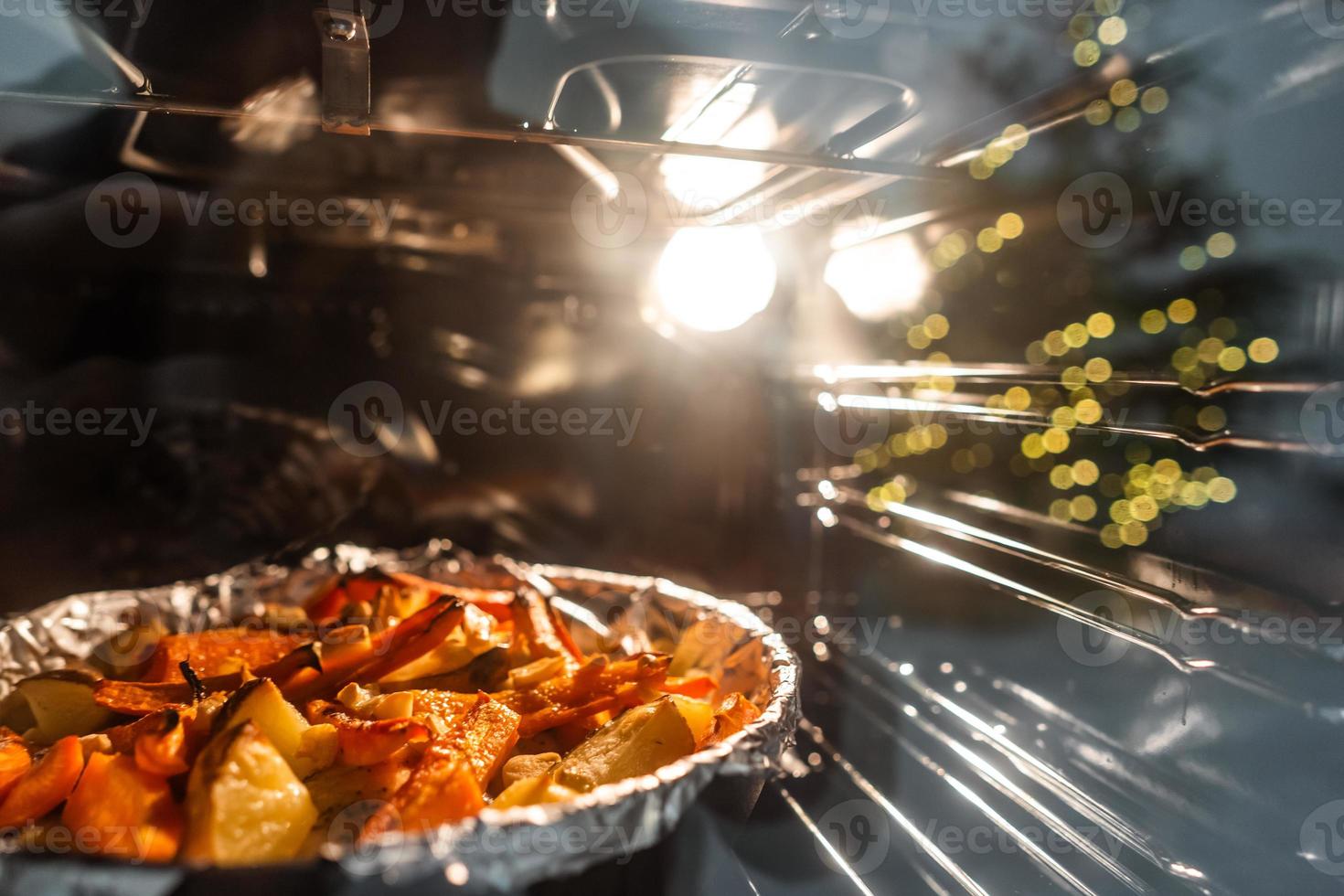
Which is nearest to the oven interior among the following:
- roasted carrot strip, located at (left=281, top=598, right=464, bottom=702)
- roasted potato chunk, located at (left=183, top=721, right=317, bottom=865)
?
roasted potato chunk, located at (left=183, top=721, right=317, bottom=865)

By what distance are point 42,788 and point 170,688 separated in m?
0.21

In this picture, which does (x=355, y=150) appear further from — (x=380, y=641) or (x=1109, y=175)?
(x=1109, y=175)

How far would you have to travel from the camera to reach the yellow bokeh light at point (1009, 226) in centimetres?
141

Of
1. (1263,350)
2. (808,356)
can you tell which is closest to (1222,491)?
(1263,350)

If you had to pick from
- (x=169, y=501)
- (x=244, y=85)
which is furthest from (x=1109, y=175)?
(x=169, y=501)

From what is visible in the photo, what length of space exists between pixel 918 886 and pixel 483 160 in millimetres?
1359

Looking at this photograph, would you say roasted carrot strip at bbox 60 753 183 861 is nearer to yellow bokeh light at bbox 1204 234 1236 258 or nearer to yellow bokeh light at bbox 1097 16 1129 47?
yellow bokeh light at bbox 1097 16 1129 47

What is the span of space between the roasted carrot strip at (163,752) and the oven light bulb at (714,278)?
1394 mm
